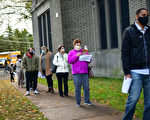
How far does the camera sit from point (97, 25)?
14609 mm

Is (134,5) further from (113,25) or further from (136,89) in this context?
(136,89)

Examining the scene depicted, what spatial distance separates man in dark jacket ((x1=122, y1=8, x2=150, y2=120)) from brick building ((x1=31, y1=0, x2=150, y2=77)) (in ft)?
24.6

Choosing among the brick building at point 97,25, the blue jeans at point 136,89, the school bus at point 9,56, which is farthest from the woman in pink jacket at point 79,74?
the school bus at point 9,56

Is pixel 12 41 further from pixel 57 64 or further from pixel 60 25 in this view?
pixel 57 64

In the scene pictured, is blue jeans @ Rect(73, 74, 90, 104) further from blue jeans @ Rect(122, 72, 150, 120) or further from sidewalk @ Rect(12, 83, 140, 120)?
blue jeans @ Rect(122, 72, 150, 120)

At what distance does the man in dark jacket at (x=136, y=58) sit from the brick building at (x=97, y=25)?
748 centimetres

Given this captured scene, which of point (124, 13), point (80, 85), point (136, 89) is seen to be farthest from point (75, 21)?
point (136, 89)

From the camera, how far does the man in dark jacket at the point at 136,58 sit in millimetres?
4105

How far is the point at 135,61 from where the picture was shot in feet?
13.5

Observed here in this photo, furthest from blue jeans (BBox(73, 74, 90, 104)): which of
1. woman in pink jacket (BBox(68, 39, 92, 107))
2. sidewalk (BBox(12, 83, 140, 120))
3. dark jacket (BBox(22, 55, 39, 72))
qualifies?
dark jacket (BBox(22, 55, 39, 72))

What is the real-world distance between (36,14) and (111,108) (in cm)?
1694

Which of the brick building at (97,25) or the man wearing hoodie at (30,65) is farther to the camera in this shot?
the brick building at (97,25)

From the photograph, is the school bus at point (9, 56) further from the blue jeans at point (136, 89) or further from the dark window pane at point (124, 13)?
the blue jeans at point (136, 89)

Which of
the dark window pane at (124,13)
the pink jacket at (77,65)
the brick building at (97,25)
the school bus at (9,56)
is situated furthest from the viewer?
the school bus at (9,56)
